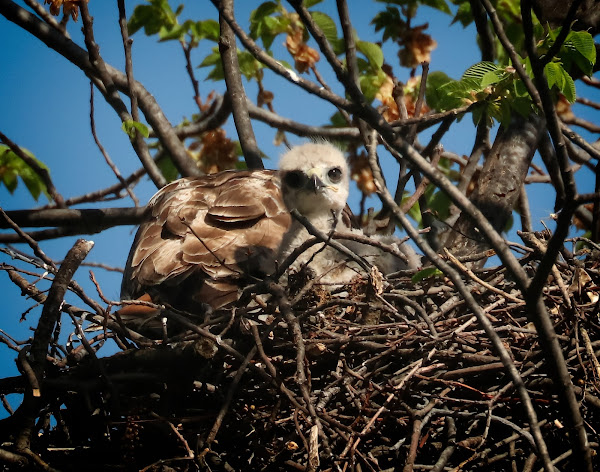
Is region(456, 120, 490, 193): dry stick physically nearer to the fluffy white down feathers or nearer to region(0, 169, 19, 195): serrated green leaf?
the fluffy white down feathers

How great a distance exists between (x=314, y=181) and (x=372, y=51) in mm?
1131

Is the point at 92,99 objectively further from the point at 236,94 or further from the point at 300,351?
the point at 300,351

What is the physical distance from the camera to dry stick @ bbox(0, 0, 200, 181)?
5.01 meters

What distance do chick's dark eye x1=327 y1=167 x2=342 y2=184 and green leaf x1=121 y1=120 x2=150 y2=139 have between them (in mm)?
1468

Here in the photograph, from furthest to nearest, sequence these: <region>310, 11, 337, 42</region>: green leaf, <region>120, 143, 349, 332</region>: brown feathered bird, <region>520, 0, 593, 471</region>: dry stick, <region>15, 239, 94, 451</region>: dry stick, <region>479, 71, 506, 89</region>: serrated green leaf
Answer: <region>310, 11, 337, 42</region>: green leaf → <region>120, 143, 349, 332</region>: brown feathered bird → <region>479, 71, 506, 89</region>: serrated green leaf → <region>15, 239, 94, 451</region>: dry stick → <region>520, 0, 593, 471</region>: dry stick

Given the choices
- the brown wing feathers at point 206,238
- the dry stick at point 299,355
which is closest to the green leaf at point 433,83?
the brown wing feathers at point 206,238

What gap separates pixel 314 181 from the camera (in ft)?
15.7

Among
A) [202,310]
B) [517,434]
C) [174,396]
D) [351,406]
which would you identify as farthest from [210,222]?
[517,434]

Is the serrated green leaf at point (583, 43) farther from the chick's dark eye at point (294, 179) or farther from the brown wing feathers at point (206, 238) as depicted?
the chick's dark eye at point (294, 179)

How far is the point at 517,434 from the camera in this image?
9.91ft

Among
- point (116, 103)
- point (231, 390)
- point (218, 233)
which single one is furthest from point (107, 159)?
point (231, 390)

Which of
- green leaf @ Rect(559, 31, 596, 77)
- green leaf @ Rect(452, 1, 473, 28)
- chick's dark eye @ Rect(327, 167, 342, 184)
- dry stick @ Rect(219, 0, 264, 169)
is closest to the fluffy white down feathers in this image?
chick's dark eye @ Rect(327, 167, 342, 184)

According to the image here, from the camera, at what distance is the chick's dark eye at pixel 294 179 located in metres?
4.77

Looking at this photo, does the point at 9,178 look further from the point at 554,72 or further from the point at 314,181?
the point at 554,72
